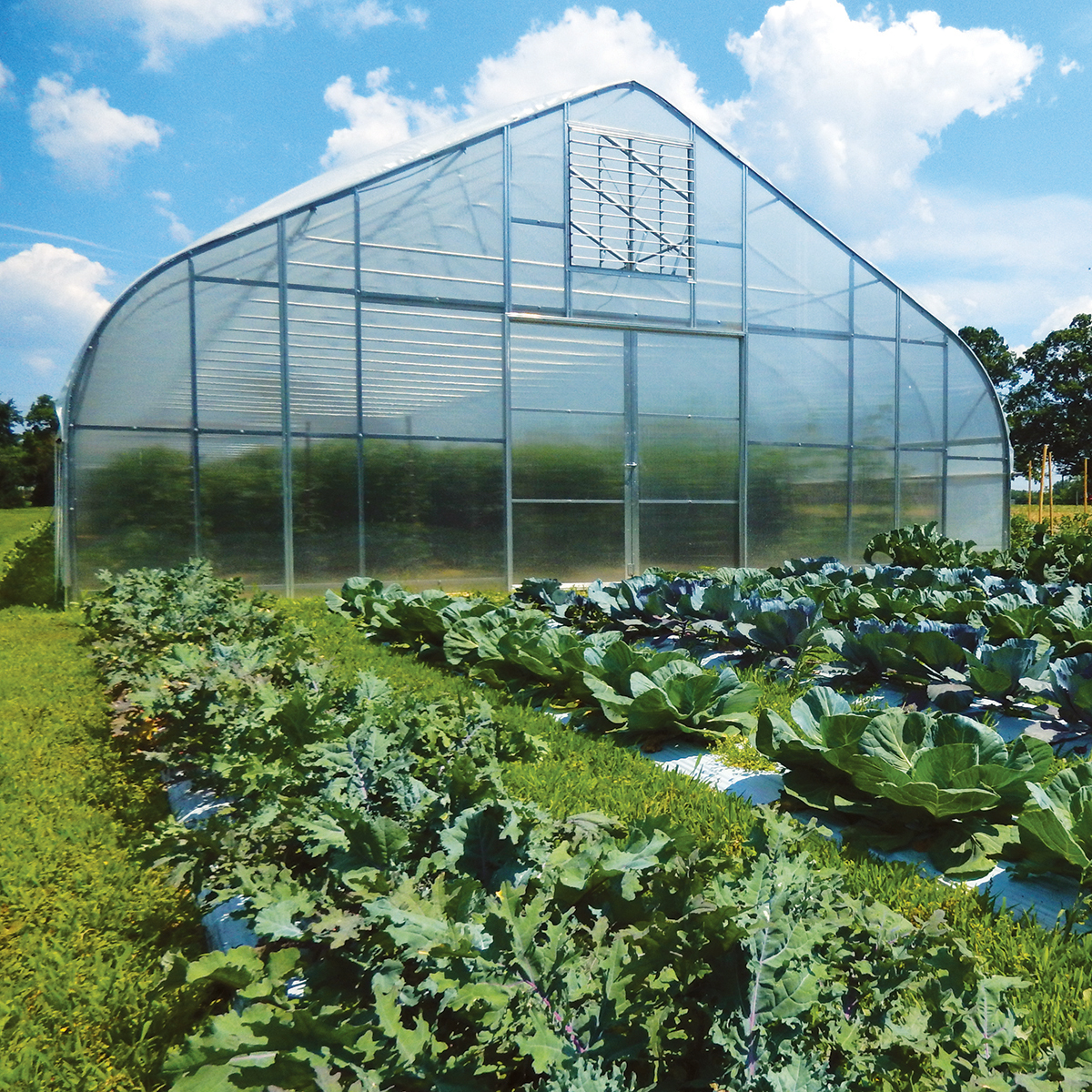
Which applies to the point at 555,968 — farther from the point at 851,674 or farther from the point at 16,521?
the point at 16,521

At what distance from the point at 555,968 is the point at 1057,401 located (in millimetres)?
52512

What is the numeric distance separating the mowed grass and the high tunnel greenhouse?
17.8 feet

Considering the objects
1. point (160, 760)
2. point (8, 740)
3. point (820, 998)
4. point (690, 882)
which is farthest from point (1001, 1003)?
point (8, 740)

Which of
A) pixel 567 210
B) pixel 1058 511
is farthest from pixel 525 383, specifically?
pixel 1058 511

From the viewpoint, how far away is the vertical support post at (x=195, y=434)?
906cm

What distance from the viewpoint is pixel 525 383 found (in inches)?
417

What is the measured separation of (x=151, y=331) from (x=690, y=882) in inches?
359

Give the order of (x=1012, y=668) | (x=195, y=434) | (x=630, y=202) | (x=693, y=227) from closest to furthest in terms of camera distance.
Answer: (x=1012, y=668), (x=195, y=434), (x=630, y=202), (x=693, y=227)

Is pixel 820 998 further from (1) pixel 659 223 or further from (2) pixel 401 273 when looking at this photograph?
(1) pixel 659 223

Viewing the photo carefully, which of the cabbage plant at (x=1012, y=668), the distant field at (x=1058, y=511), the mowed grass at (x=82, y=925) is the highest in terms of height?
the distant field at (x=1058, y=511)

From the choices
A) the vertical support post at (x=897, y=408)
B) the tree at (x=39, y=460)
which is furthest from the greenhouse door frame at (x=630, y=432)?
the tree at (x=39, y=460)

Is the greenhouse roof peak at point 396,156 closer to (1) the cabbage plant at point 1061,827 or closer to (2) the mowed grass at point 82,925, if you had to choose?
(2) the mowed grass at point 82,925

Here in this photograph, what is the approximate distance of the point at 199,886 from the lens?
2.24 m

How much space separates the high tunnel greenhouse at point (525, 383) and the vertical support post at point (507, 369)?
0.04 meters
